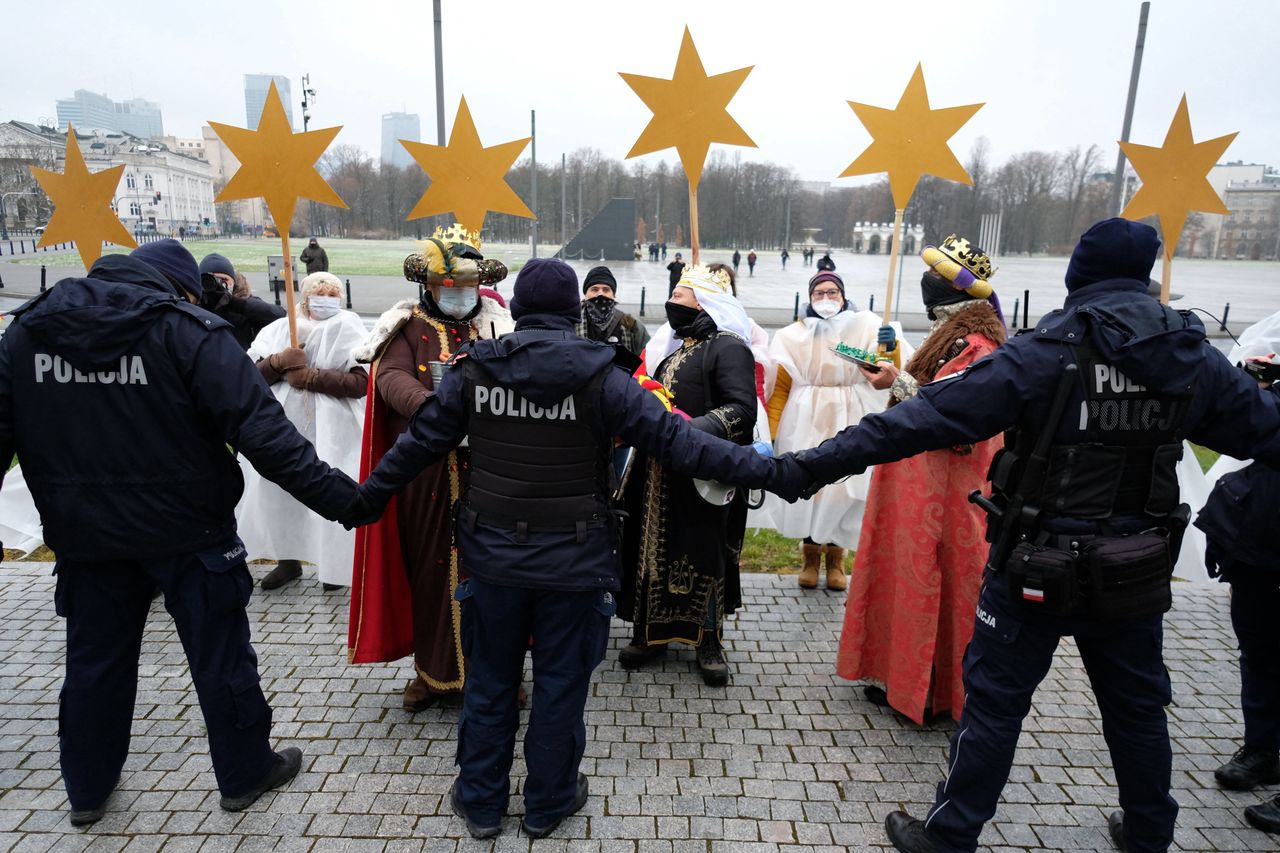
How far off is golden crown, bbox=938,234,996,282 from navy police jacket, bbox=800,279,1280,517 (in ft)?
3.06

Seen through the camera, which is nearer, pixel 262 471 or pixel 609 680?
pixel 262 471

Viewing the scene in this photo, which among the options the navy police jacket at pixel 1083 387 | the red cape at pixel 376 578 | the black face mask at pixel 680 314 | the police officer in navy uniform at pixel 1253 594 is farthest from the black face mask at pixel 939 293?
the red cape at pixel 376 578

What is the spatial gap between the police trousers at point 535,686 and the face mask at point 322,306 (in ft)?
9.33

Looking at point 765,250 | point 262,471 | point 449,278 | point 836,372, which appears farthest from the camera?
point 765,250

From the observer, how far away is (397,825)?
3039mm

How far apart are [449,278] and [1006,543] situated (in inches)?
102

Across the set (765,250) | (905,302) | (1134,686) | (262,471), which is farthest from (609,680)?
(765,250)

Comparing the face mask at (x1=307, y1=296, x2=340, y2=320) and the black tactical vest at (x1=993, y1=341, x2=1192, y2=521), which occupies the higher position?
the face mask at (x1=307, y1=296, x2=340, y2=320)

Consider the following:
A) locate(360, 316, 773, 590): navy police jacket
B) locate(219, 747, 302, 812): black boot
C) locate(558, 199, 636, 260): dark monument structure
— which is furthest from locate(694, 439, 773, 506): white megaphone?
locate(558, 199, 636, 260): dark monument structure

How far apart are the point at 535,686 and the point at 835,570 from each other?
3.10 meters

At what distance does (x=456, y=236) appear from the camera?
3.80m

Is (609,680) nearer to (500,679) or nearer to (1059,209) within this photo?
(500,679)

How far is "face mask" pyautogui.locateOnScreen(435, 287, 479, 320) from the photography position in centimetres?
377

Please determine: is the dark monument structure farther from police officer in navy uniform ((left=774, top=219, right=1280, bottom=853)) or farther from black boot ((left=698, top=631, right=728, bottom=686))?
police officer in navy uniform ((left=774, top=219, right=1280, bottom=853))
